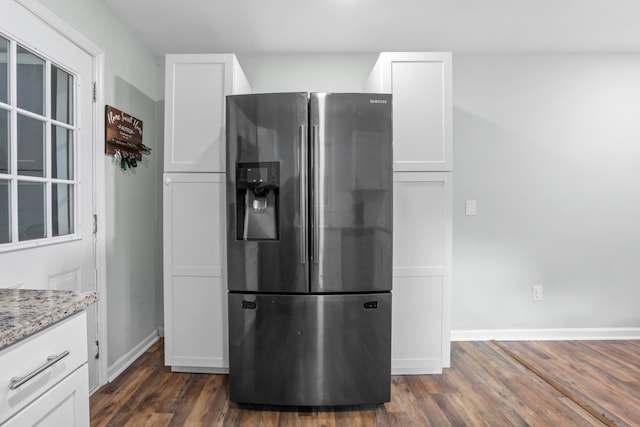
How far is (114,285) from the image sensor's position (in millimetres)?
2350

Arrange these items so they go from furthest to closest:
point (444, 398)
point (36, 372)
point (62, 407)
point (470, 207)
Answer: point (470, 207), point (444, 398), point (62, 407), point (36, 372)

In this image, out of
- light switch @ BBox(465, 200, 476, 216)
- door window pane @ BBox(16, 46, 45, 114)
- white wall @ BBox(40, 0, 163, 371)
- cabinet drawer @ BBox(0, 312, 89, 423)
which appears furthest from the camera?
light switch @ BBox(465, 200, 476, 216)

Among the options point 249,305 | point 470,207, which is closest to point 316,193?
point 249,305

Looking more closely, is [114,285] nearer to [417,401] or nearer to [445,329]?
[417,401]

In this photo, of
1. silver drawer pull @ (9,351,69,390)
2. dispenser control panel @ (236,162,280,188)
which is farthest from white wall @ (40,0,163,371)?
silver drawer pull @ (9,351,69,390)

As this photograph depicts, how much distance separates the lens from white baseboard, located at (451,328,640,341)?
2988 millimetres

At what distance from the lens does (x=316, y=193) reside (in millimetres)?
1928

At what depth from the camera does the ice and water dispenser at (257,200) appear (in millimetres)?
1940

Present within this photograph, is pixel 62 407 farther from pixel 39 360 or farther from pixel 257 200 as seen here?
pixel 257 200

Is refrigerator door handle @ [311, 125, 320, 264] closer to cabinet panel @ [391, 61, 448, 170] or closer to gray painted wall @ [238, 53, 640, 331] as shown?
cabinet panel @ [391, 61, 448, 170]

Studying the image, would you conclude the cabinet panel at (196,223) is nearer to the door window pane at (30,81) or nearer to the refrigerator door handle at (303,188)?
the refrigerator door handle at (303,188)

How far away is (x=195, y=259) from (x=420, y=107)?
5.90 ft

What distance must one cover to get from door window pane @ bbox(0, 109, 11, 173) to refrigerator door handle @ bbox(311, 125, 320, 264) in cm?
139

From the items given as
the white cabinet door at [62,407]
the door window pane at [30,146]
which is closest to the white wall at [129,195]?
the door window pane at [30,146]
